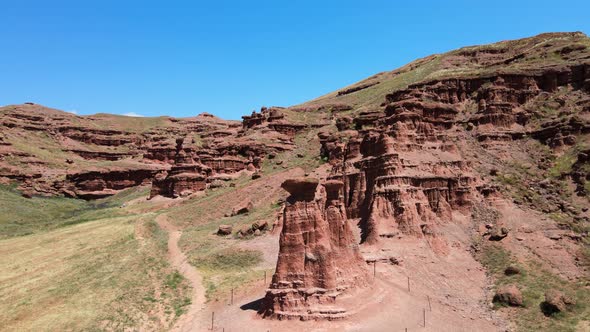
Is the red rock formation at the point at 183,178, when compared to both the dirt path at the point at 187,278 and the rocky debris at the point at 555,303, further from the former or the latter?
the rocky debris at the point at 555,303

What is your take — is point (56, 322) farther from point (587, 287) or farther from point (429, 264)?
point (587, 287)

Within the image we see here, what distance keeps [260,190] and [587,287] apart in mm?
39350

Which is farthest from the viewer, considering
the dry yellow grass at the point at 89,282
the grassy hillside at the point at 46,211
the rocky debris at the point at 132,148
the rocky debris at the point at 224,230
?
the rocky debris at the point at 132,148

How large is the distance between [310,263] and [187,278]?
13478 millimetres

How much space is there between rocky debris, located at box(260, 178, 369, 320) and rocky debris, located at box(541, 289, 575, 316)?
11.7 meters

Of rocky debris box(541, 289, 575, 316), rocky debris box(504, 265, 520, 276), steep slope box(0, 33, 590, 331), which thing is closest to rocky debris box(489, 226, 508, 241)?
steep slope box(0, 33, 590, 331)

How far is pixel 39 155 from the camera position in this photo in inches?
3752

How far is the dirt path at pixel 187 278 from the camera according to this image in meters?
24.8

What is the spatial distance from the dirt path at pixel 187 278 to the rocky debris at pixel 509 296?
19.7 metres

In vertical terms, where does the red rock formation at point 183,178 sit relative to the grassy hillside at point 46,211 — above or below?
above

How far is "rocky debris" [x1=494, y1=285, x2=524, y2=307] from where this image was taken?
27609 millimetres

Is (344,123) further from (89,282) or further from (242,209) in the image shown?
(89,282)

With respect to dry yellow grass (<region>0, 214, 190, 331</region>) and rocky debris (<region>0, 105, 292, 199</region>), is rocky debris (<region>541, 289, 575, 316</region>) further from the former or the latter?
rocky debris (<region>0, 105, 292, 199</region>)

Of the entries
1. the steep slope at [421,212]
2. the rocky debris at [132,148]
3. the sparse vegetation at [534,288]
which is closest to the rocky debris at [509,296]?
the steep slope at [421,212]
